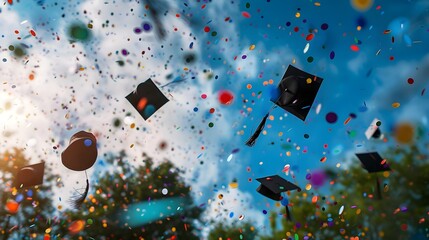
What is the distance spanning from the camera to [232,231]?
1223 cm

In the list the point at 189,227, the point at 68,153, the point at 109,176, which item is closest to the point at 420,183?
the point at 189,227

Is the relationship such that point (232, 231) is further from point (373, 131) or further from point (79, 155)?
point (79, 155)

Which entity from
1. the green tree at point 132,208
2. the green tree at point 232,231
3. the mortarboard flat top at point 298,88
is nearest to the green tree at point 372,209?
the green tree at point 232,231

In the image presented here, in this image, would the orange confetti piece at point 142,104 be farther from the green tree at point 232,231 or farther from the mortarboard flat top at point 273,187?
the green tree at point 232,231

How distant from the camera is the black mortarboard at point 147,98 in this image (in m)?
5.51

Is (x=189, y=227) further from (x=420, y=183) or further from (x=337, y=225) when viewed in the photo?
(x=420, y=183)

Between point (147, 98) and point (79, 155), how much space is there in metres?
1.33

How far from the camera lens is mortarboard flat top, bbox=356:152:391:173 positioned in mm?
6609

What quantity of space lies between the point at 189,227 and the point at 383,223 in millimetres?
6909

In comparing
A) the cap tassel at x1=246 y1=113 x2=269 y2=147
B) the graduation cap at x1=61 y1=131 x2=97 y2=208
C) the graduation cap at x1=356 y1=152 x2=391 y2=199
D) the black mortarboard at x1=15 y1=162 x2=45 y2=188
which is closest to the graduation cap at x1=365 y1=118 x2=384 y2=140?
the graduation cap at x1=356 y1=152 x2=391 y2=199

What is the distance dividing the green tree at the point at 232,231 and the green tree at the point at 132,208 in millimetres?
1484

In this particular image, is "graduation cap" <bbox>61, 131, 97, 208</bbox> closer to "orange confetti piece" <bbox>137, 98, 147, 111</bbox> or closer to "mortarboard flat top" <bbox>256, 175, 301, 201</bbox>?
"orange confetti piece" <bbox>137, 98, 147, 111</bbox>

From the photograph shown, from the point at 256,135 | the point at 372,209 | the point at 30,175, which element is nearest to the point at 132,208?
the point at 30,175

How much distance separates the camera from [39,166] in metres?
6.18
